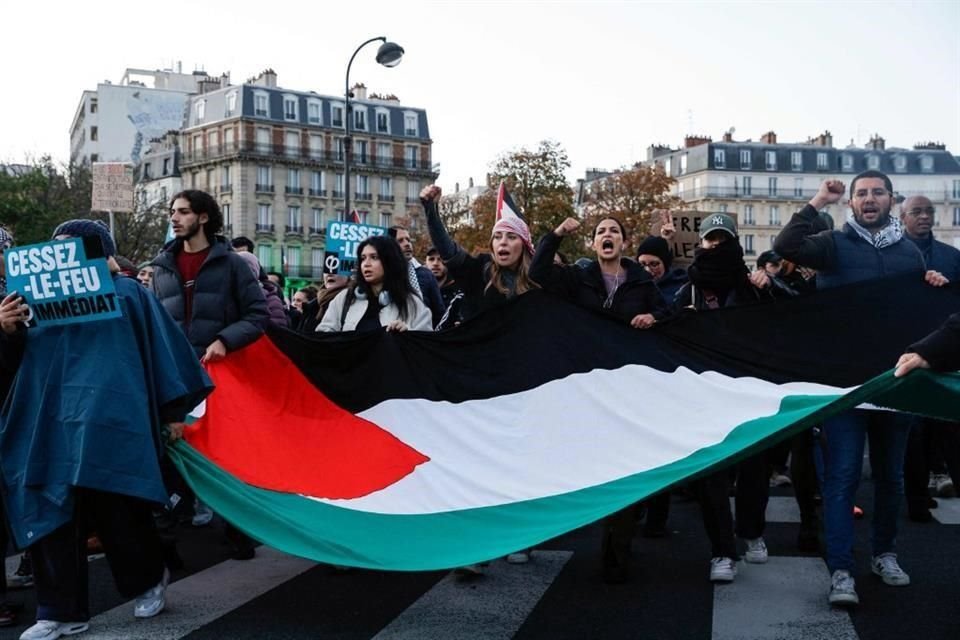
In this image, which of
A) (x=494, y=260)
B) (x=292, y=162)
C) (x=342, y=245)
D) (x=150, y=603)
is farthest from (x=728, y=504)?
(x=292, y=162)

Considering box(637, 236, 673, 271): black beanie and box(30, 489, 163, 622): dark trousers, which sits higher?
box(637, 236, 673, 271): black beanie

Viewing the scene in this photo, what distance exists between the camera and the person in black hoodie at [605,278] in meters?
7.17

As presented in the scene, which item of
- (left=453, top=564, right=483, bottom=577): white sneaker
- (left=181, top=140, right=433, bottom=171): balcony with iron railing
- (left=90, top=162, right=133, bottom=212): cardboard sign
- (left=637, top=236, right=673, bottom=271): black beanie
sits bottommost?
(left=453, top=564, right=483, bottom=577): white sneaker

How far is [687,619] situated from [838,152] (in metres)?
106

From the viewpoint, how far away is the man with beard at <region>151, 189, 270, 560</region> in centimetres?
685

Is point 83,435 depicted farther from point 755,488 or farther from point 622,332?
point 755,488

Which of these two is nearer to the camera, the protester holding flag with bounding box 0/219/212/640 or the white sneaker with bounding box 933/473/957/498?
the protester holding flag with bounding box 0/219/212/640

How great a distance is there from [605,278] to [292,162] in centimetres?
7943

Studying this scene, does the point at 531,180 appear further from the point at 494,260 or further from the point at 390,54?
the point at 494,260

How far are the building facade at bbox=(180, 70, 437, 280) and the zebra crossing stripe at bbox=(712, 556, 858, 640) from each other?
248 ft

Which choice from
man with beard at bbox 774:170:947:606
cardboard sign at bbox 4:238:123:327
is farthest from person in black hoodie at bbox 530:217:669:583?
cardboard sign at bbox 4:238:123:327

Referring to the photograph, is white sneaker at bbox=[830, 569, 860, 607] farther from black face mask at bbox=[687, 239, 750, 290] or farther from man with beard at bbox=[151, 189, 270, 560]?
man with beard at bbox=[151, 189, 270, 560]

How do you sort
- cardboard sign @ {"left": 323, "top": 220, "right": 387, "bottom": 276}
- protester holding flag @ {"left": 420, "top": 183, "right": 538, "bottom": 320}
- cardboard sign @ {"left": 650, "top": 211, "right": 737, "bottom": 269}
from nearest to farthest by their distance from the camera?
protester holding flag @ {"left": 420, "top": 183, "right": 538, "bottom": 320}, cardboard sign @ {"left": 323, "top": 220, "right": 387, "bottom": 276}, cardboard sign @ {"left": 650, "top": 211, "right": 737, "bottom": 269}

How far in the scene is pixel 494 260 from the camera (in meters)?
7.57
